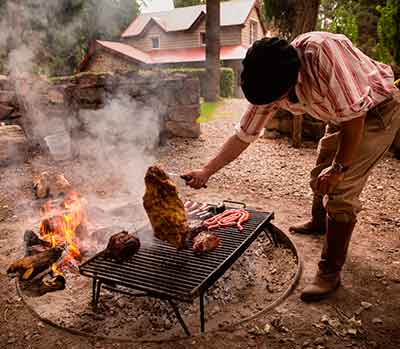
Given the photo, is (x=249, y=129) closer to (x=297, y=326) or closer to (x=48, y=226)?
(x=297, y=326)

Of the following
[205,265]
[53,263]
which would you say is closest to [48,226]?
[53,263]

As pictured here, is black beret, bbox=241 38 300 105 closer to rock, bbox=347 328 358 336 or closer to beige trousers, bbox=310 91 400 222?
beige trousers, bbox=310 91 400 222

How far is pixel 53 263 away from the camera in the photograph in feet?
11.2

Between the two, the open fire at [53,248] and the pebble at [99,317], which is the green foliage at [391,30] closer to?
the open fire at [53,248]

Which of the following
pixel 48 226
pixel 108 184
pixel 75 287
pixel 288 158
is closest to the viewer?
pixel 75 287

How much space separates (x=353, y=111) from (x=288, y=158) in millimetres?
5304

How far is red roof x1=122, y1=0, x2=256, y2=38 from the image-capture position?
82.0 feet

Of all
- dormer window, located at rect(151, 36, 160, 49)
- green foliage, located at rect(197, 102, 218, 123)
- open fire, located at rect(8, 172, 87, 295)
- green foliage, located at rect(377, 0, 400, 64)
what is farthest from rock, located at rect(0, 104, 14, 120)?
dormer window, located at rect(151, 36, 160, 49)

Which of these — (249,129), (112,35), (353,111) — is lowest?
(249,129)

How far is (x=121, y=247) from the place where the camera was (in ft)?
9.54

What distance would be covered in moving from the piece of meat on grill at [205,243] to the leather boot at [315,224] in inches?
60.1

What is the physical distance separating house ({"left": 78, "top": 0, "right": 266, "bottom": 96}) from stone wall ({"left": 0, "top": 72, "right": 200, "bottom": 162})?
16.3 metres

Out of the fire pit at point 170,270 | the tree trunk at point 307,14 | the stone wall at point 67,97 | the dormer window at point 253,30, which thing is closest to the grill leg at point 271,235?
the fire pit at point 170,270

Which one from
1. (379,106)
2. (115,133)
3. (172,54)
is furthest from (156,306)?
(172,54)
